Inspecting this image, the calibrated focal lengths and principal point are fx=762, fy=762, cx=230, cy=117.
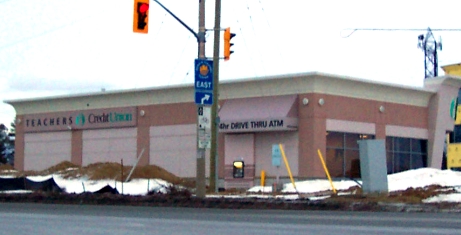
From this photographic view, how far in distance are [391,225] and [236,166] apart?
26.9 m

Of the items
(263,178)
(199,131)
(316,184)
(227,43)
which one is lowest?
(316,184)

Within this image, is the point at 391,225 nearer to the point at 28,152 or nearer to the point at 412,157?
the point at 412,157

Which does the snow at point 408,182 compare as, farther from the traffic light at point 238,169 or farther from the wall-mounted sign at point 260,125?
the traffic light at point 238,169

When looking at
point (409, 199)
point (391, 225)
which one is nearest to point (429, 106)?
point (409, 199)

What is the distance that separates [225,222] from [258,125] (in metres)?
23.3

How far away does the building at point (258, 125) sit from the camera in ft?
133

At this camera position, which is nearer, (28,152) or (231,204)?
(231,204)

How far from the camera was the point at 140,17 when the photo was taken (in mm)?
23281

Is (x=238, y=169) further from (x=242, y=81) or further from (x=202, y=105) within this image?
(x=202, y=105)

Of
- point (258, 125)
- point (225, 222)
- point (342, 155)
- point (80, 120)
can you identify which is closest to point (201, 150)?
point (225, 222)

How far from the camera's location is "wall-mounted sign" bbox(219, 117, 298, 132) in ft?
131

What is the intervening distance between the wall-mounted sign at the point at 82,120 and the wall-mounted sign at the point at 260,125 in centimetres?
786

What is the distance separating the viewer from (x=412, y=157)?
46750 mm

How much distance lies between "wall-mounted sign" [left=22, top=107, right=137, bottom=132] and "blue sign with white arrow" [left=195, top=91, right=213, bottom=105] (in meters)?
20.6
